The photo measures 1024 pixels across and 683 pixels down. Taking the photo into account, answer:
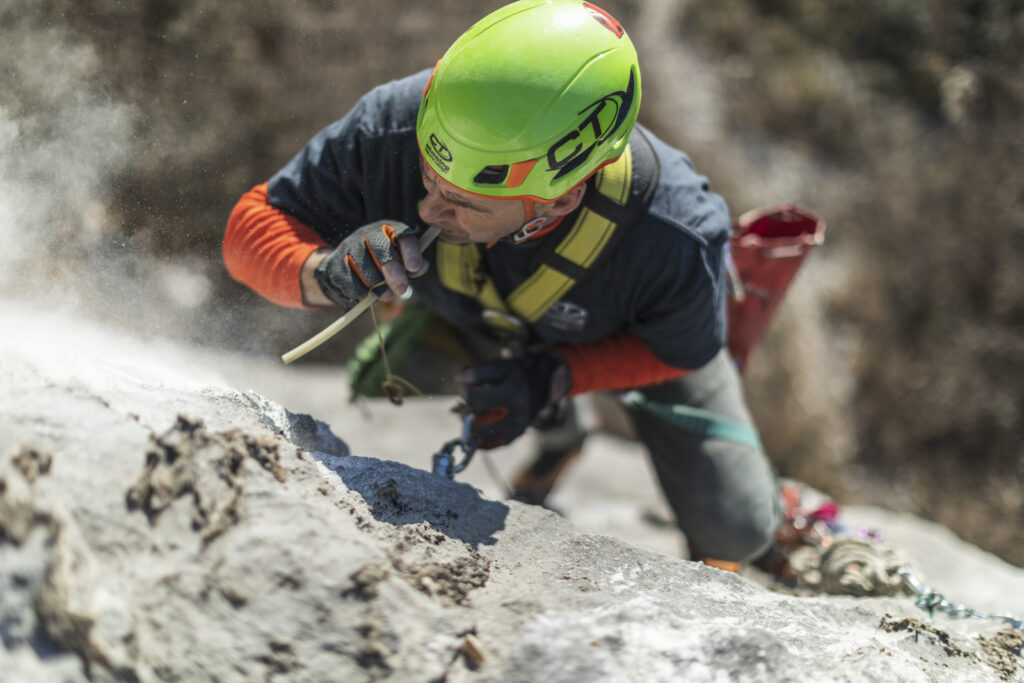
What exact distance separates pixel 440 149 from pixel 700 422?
74.6 inches

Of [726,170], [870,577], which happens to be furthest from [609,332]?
[726,170]

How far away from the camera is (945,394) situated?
5.98 metres

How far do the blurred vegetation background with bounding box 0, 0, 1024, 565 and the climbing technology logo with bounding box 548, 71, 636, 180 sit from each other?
1.22 meters

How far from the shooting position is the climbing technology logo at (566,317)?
9.34 feet

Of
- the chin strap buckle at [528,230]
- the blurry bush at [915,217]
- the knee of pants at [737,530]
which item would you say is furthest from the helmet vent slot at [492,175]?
the blurry bush at [915,217]

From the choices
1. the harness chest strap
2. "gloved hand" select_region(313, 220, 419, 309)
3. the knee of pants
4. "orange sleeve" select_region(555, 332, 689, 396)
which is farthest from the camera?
the knee of pants

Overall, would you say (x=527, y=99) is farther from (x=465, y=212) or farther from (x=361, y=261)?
(x=361, y=261)

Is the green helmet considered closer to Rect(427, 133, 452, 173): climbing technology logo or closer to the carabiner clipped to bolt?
Rect(427, 133, 452, 173): climbing technology logo

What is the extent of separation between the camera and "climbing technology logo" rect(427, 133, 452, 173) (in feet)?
6.83

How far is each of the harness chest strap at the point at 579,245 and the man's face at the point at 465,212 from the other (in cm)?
26

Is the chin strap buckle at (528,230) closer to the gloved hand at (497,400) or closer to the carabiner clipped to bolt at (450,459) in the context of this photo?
the gloved hand at (497,400)

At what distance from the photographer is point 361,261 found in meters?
2.19

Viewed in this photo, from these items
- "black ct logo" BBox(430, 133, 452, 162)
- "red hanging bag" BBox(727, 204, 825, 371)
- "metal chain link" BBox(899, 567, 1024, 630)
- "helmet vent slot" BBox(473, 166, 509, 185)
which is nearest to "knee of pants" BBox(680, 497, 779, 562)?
"metal chain link" BBox(899, 567, 1024, 630)

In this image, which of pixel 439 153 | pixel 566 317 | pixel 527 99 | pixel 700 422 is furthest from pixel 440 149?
pixel 700 422
